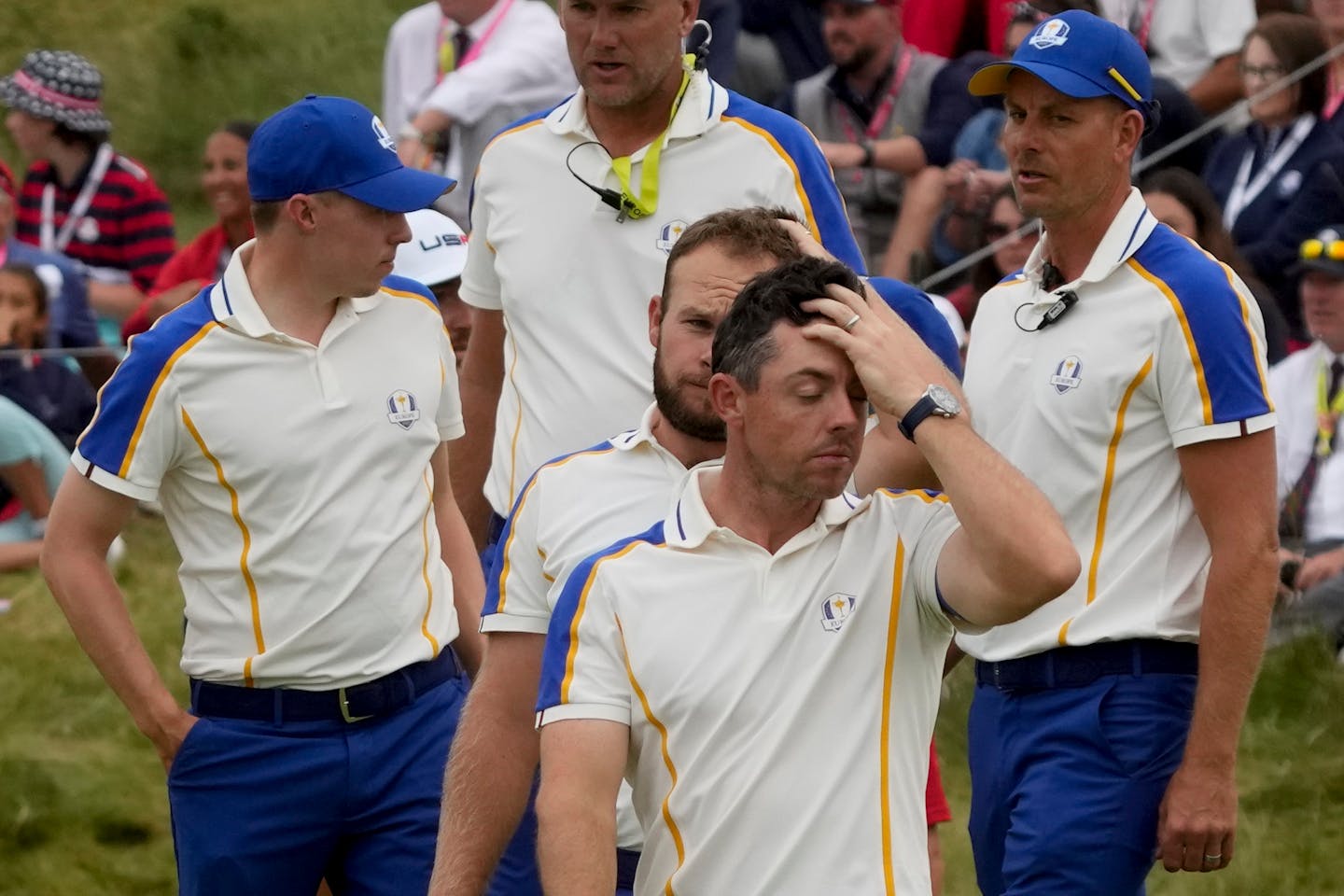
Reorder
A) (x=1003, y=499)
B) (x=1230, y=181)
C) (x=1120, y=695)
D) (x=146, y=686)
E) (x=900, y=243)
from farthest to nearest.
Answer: (x=900, y=243) → (x=1230, y=181) → (x=146, y=686) → (x=1120, y=695) → (x=1003, y=499)

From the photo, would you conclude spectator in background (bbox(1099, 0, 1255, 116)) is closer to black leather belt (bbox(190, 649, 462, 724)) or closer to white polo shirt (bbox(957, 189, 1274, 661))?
white polo shirt (bbox(957, 189, 1274, 661))

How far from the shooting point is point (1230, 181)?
8.10m

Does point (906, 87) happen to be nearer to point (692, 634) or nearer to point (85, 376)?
point (85, 376)

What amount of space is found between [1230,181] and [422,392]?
427 cm

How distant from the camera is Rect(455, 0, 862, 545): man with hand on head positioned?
455 cm

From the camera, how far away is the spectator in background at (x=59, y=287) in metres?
9.16

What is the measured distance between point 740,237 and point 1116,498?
1.07 meters

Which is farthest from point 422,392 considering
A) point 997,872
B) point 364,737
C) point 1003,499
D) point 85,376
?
point 85,376

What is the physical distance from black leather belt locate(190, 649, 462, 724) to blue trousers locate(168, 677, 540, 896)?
0.07 ft

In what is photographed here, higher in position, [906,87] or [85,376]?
[906,87]

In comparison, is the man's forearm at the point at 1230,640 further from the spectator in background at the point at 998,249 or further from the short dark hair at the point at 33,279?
the short dark hair at the point at 33,279

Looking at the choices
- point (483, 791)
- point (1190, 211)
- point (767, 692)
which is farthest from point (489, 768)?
point (1190, 211)

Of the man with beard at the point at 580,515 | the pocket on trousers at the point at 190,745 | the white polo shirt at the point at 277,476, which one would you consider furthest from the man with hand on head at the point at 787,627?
the pocket on trousers at the point at 190,745

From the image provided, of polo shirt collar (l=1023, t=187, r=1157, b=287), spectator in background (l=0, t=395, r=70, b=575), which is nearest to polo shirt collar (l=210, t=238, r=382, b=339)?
polo shirt collar (l=1023, t=187, r=1157, b=287)
